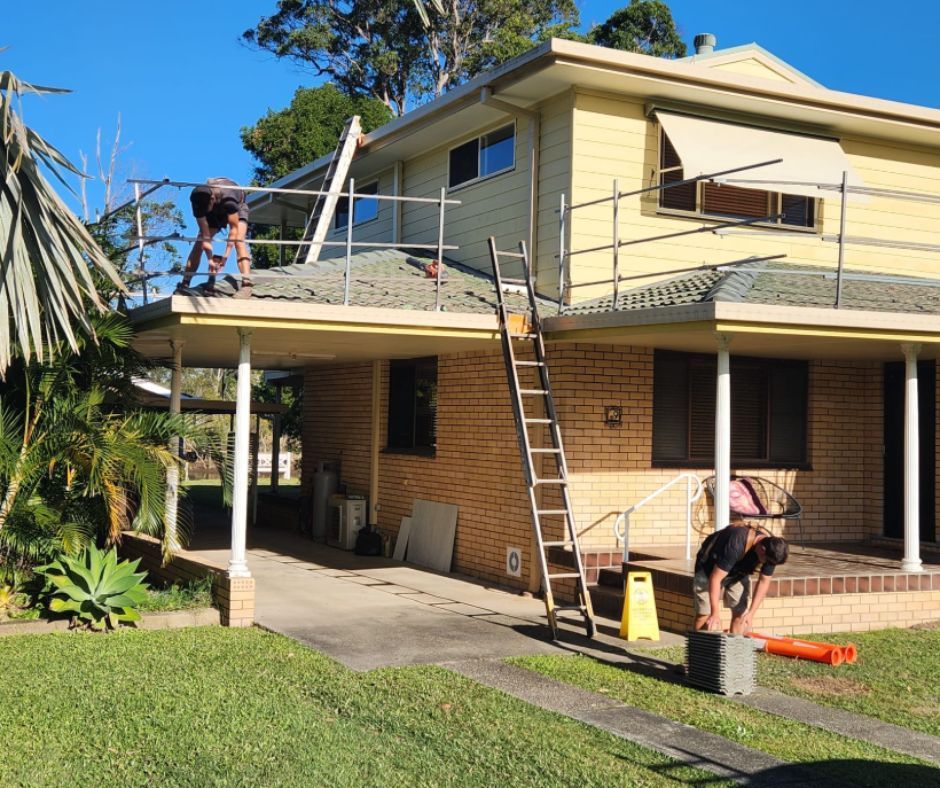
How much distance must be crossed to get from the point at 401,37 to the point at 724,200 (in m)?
25.0

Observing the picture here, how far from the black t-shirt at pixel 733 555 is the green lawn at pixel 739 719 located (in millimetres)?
919

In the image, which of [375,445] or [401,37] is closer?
[375,445]

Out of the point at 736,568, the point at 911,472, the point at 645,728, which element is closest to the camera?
the point at 645,728

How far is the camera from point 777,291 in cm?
1154

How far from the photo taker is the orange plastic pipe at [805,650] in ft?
30.3

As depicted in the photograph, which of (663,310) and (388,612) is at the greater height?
(663,310)

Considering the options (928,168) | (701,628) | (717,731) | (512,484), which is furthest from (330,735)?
(928,168)

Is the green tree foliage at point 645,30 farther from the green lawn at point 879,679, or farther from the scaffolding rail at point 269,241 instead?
the green lawn at point 879,679

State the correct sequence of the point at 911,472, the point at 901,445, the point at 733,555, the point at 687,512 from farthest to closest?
the point at 901,445 → the point at 687,512 → the point at 911,472 → the point at 733,555

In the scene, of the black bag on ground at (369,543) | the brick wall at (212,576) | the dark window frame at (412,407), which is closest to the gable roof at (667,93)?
the dark window frame at (412,407)

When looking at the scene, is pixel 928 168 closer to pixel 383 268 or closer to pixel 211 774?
pixel 383 268

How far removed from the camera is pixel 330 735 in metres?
6.88

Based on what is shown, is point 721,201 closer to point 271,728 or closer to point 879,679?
point 879,679

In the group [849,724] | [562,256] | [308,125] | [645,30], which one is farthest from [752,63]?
[645,30]
